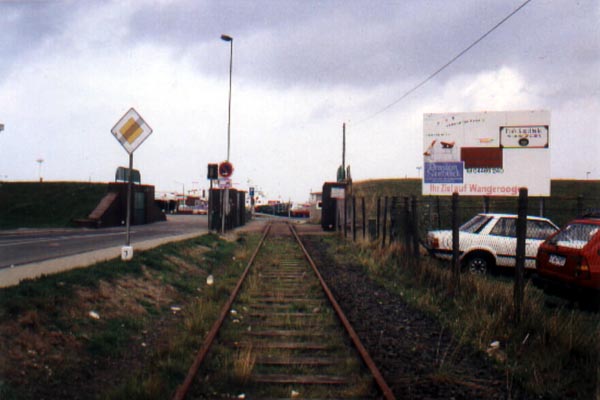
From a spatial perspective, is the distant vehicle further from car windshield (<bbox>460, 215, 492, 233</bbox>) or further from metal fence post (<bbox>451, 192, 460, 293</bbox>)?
metal fence post (<bbox>451, 192, 460, 293</bbox>)

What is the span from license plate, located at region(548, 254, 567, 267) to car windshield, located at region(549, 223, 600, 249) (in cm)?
20

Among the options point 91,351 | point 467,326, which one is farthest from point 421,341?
point 91,351

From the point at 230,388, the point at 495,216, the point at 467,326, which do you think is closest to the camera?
the point at 230,388

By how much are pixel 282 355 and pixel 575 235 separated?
17.0ft

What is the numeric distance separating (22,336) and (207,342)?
186cm

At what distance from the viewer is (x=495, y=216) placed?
1183 centimetres

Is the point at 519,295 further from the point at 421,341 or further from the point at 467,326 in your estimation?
the point at 421,341

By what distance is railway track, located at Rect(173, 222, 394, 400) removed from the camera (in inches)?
176

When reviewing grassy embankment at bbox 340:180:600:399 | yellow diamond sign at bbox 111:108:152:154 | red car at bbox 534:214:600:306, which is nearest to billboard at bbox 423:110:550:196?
grassy embankment at bbox 340:180:600:399

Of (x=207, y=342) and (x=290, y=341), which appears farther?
(x=290, y=341)

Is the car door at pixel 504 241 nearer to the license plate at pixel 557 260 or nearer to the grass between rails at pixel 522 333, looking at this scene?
the grass between rails at pixel 522 333

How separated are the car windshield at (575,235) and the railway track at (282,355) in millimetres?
3719

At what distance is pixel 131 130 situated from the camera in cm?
999

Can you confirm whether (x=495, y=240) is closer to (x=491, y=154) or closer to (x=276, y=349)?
(x=276, y=349)
